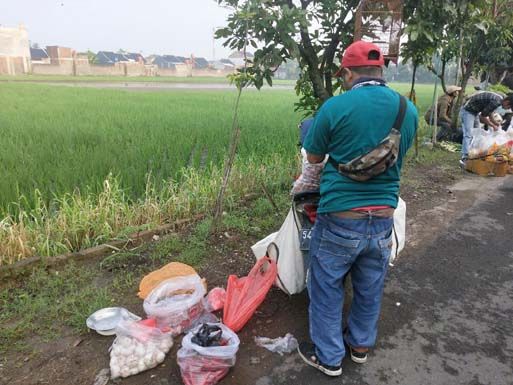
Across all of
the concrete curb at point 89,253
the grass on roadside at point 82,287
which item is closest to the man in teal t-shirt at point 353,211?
the grass on roadside at point 82,287

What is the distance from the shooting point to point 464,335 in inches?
104

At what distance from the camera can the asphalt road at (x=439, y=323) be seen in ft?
7.43

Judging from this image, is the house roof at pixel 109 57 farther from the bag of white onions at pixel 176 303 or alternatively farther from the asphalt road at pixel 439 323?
the bag of white onions at pixel 176 303

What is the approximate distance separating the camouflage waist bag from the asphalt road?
1.14 metres

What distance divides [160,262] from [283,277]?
1.25 m

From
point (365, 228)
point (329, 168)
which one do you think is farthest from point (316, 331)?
point (329, 168)

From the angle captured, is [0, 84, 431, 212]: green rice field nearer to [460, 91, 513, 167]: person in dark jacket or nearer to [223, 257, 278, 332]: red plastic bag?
[223, 257, 278, 332]: red plastic bag

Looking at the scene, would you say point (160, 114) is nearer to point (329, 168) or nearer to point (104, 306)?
point (104, 306)

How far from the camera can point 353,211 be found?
2.07m

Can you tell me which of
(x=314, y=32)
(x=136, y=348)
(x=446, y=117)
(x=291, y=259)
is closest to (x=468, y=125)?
(x=446, y=117)

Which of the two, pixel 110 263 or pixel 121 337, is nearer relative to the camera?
pixel 121 337

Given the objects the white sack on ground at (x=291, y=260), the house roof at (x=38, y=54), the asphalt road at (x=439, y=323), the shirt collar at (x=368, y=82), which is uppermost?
the house roof at (x=38, y=54)

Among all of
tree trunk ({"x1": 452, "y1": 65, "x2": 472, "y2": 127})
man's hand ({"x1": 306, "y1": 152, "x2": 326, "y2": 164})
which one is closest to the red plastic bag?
man's hand ({"x1": 306, "y1": 152, "x2": 326, "y2": 164})

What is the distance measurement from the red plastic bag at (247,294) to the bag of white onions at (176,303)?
0.67ft
